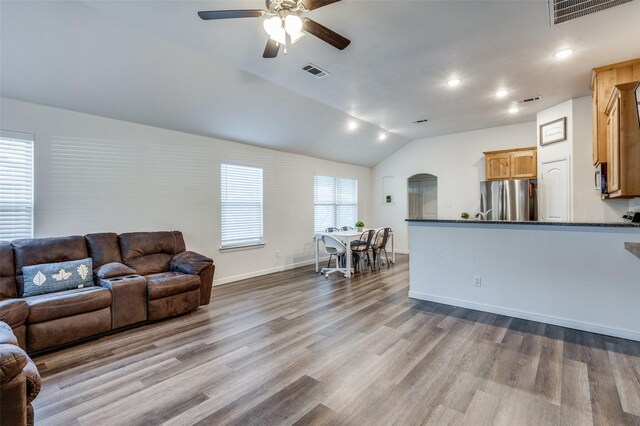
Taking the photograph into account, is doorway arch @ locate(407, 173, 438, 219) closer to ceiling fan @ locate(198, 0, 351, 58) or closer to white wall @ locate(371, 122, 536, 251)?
white wall @ locate(371, 122, 536, 251)

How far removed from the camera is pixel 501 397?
206 centimetres

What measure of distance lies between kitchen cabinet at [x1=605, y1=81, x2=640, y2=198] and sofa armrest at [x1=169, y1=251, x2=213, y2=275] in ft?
16.2

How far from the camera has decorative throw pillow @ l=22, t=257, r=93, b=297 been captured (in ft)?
9.98

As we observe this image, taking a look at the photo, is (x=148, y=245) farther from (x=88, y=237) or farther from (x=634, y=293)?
(x=634, y=293)

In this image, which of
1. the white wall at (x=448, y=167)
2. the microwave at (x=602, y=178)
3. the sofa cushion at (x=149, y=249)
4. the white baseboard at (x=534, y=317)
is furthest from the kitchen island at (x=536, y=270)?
the white wall at (x=448, y=167)

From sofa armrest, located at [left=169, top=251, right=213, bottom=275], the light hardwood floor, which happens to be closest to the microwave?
the light hardwood floor

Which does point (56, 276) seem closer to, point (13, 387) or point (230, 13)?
point (13, 387)

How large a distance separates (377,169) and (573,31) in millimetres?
6126

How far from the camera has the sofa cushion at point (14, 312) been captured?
8.21 ft

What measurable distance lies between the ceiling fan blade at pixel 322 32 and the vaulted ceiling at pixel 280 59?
1.00 feet

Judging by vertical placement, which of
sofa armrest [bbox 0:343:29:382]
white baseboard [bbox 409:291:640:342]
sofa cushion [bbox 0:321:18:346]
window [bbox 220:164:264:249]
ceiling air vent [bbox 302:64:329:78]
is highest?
ceiling air vent [bbox 302:64:329:78]

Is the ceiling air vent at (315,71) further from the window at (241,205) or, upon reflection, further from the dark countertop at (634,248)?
the dark countertop at (634,248)

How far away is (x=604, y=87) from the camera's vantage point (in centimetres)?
381

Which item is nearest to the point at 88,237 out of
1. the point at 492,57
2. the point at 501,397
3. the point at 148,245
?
the point at 148,245
